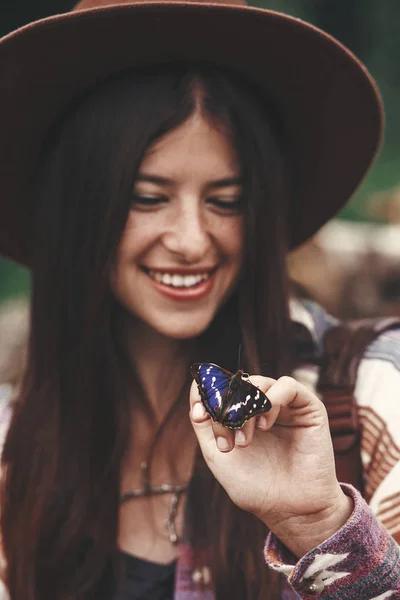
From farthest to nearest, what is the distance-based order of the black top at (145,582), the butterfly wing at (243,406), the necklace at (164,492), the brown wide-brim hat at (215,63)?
the necklace at (164,492)
the black top at (145,582)
the brown wide-brim hat at (215,63)
the butterfly wing at (243,406)

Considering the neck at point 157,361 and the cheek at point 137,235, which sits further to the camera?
the neck at point 157,361

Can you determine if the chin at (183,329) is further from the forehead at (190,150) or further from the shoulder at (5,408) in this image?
the shoulder at (5,408)

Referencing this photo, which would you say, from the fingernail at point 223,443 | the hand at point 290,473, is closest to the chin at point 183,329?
the hand at point 290,473

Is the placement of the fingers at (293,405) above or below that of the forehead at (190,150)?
below

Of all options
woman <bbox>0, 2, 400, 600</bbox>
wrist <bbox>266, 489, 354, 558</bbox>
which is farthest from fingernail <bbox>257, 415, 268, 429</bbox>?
woman <bbox>0, 2, 400, 600</bbox>

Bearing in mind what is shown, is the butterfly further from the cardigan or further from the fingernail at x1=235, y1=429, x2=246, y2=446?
the cardigan

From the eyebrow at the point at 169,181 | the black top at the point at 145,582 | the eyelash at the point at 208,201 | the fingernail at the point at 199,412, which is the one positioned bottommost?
the black top at the point at 145,582

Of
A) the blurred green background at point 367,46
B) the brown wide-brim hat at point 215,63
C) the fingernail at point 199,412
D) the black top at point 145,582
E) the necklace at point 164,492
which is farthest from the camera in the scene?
the blurred green background at point 367,46
